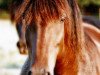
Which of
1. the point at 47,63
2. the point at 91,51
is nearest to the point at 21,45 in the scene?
the point at 91,51

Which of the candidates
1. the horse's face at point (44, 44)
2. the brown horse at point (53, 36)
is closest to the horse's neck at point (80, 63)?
the brown horse at point (53, 36)

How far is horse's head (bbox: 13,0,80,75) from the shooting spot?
3547 millimetres

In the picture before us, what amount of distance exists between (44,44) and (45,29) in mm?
131

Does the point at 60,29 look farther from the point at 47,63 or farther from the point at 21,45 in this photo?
the point at 21,45

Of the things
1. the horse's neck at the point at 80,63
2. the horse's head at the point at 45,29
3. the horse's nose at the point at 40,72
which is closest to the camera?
the horse's nose at the point at 40,72

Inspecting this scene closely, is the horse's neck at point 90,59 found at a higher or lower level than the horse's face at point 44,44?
lower

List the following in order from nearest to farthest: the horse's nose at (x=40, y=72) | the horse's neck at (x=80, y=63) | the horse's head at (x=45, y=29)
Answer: the horse's nose at (x=40, y=72)
the horse's head at (x=45, y=29)
the horse's neck at (x=80, y=63)

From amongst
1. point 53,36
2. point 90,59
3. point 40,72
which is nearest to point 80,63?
point 90,59

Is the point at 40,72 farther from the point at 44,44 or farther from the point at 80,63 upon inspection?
the point at 80,63

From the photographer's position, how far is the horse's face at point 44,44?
11.5 feet

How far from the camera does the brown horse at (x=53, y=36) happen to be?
3586 millimetres

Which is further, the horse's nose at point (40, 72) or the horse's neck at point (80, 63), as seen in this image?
the horse's neck at point (80, 63)

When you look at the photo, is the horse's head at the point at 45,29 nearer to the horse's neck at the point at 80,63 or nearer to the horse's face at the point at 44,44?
the horse's face at the point at 44,44

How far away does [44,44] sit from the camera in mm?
3611
